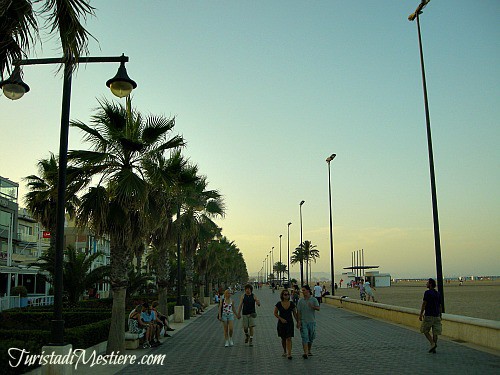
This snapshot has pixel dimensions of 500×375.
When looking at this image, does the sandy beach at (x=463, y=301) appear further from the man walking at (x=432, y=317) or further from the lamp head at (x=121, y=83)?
the lamp head at (x=121, y=83)

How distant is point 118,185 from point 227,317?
498 centimetres

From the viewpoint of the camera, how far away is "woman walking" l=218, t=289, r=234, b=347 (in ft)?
45.9

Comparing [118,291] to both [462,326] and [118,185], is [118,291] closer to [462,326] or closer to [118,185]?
[118,185]

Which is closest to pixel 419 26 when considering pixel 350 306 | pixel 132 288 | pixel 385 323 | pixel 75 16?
pixel 385 323

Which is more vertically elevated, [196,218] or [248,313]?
[196,218]

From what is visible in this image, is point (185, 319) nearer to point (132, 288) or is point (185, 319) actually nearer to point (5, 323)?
point (132, 288)

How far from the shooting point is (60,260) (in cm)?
869

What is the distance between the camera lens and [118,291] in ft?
41.2

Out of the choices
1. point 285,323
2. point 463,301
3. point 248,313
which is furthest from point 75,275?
point 463,301

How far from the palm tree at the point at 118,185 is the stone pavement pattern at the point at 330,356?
6.68 feet

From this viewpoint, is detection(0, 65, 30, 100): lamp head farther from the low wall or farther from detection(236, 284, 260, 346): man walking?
the low wall

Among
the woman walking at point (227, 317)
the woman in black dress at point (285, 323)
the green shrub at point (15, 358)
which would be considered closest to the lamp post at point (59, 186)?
the green shrub at point (15, 358)

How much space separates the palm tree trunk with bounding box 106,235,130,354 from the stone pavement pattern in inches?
42.2

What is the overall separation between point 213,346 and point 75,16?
33.1 ft
